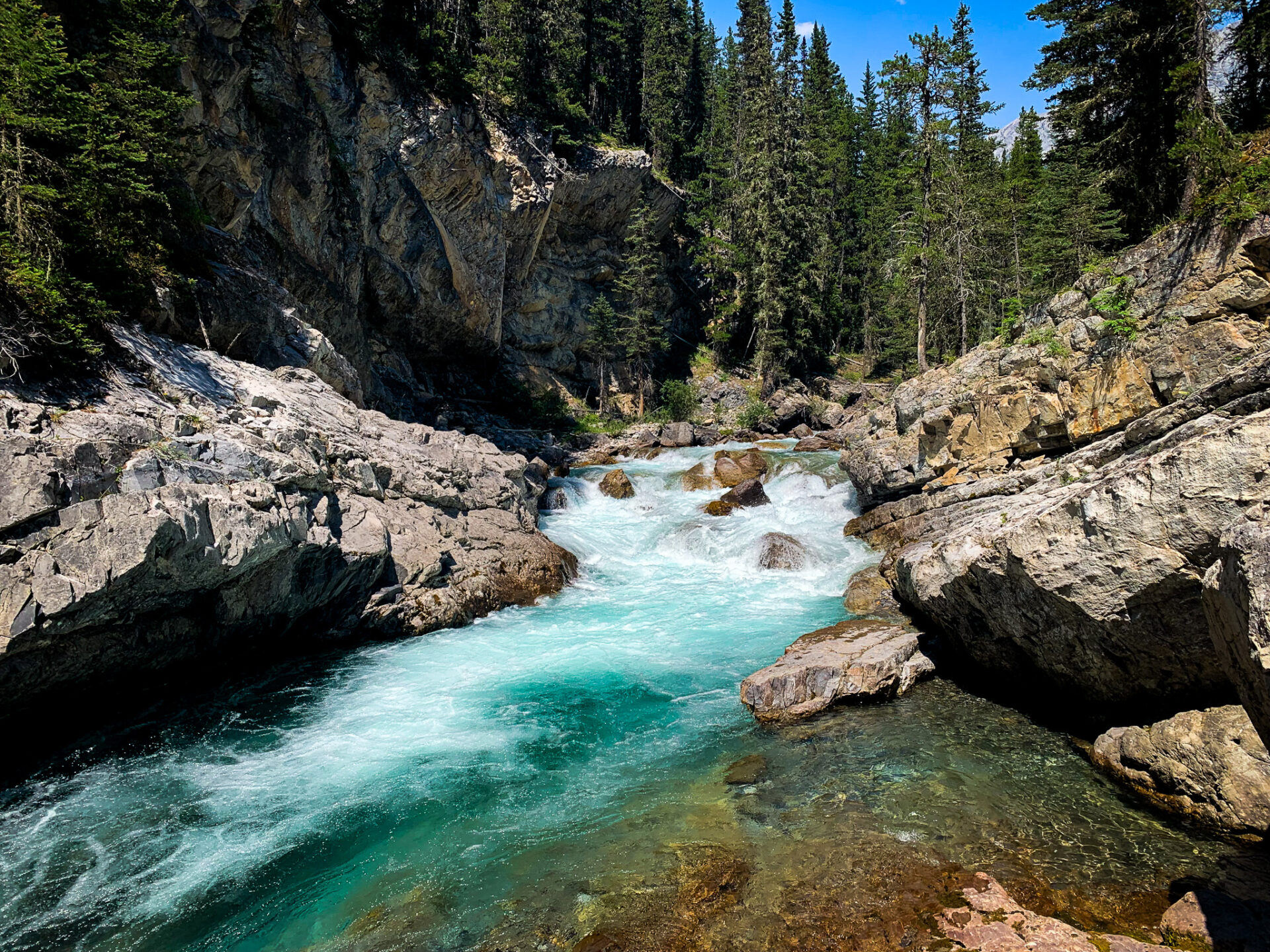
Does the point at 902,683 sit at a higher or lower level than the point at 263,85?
lower

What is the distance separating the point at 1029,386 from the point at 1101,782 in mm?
10716

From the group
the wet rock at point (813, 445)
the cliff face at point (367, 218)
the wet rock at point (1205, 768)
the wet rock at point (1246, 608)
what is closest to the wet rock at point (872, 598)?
the wet rock at point (1205, 768)

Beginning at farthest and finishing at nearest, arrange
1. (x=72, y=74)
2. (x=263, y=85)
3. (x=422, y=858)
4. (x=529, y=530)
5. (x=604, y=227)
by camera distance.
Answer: (x=604, y=227), (x=263, y=85), (x=529, y=530), (x=72, y=74), (x=422, y=858)

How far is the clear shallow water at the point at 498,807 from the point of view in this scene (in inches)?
222

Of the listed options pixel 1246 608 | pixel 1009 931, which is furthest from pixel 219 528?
pixel 1246 608

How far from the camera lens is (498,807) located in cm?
744

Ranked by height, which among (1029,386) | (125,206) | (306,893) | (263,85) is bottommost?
(306,893)

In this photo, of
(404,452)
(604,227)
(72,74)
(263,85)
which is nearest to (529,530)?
(404,452)

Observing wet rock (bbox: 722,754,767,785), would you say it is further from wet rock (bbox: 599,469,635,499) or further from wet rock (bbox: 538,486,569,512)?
wet rock (bbox: 599,469,635,499)

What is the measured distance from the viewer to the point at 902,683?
9227 mm

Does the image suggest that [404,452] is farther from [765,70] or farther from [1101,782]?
[765,70]

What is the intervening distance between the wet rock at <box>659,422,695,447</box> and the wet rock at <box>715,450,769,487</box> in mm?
8006

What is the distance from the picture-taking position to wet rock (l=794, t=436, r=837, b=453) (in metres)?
27.9

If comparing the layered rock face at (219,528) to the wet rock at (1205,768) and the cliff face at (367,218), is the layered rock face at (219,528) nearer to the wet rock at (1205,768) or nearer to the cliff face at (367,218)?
the cliff face at (367,218)
